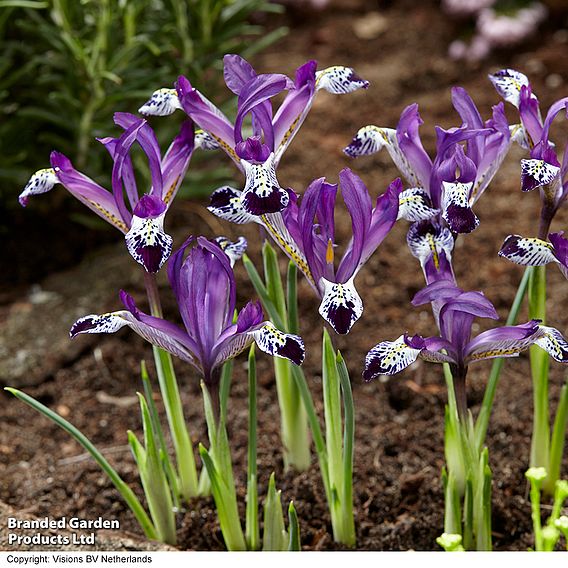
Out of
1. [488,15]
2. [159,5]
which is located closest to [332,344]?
[159,5]

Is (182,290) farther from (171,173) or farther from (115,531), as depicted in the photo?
(115,531)

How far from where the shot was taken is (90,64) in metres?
2.10

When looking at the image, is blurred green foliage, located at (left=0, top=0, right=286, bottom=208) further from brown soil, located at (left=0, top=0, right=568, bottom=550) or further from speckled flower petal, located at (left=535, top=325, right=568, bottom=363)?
speckled flower petal, located at (left=535, top=325, right=568, bottom=363)

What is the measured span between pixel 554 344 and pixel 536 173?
232 millimetres

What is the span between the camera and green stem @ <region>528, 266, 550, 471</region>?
148 cm

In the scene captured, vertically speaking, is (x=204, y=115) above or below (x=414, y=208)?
above

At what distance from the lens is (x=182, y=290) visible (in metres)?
1.33

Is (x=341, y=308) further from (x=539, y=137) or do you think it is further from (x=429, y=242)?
(x=539, y=137)

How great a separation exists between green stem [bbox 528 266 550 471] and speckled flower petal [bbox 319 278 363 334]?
1.27 ft

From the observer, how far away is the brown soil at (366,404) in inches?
65.2

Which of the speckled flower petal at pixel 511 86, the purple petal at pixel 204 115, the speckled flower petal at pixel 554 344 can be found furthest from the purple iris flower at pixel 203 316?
the speckled flower petal at pixel 511 86

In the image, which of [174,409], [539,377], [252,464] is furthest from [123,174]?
[539,377]

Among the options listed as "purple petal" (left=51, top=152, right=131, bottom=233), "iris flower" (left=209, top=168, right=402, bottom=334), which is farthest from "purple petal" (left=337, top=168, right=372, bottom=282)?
"purple petal" (left=51, top=152, right=131, bottom=233)

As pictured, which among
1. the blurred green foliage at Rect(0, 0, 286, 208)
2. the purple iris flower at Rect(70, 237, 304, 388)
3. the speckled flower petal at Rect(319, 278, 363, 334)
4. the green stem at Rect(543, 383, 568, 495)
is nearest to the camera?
the speckled flower petal at Rect(319, 278, 363, 334)
